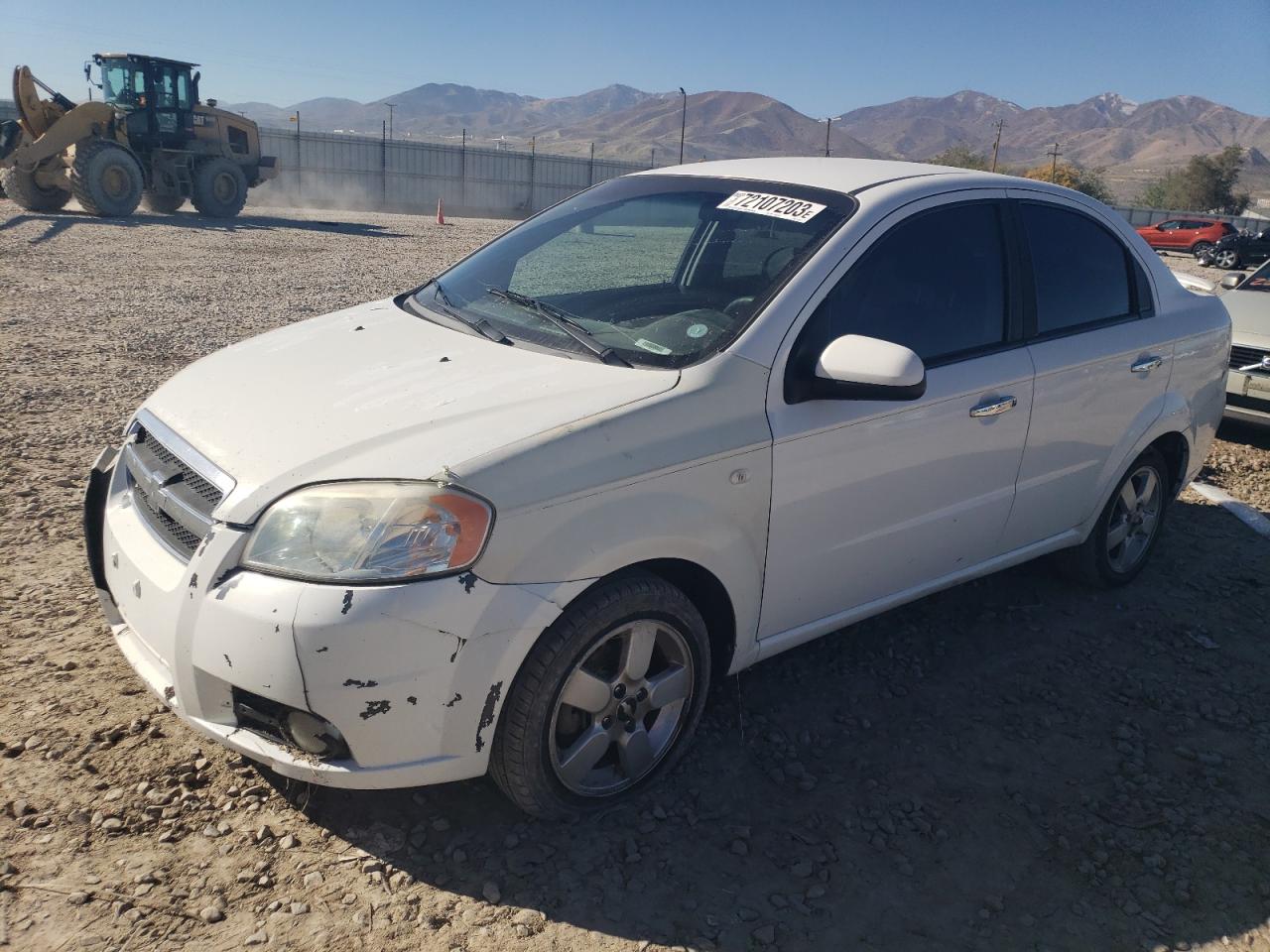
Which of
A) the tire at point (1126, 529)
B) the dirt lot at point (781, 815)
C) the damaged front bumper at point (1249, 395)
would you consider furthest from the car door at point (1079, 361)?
the damaged front bumper at point (1249, 395)

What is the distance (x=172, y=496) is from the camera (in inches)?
106

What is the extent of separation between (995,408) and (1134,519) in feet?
5.24

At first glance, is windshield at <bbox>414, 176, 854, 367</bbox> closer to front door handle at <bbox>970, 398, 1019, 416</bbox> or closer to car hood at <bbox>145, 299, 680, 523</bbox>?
car hood at <bbox>145, 299, 680, 523</bbox>

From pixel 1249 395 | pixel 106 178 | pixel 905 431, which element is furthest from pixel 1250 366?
pixel 106 178

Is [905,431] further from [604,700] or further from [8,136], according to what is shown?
[8,136]

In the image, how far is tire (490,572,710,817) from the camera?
2535 mm

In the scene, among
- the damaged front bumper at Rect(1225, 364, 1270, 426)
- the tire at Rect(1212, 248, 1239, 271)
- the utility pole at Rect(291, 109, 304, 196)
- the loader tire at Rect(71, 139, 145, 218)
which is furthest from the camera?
the utility pole at Rect(291, 109, 304, 196)

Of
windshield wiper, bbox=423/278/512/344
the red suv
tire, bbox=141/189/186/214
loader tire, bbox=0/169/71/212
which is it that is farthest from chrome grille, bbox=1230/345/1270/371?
the red suv

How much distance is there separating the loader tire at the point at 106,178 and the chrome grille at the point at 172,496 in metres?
19.2

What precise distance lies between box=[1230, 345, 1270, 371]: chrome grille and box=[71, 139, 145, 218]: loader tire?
63.8ft

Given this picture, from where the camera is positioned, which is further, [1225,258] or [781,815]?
[1225,258]

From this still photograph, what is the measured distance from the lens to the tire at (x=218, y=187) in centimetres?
2206

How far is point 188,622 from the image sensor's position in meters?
2.42

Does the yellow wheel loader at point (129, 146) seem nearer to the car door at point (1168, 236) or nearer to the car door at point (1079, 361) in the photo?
the car door at point (1079, 361)
